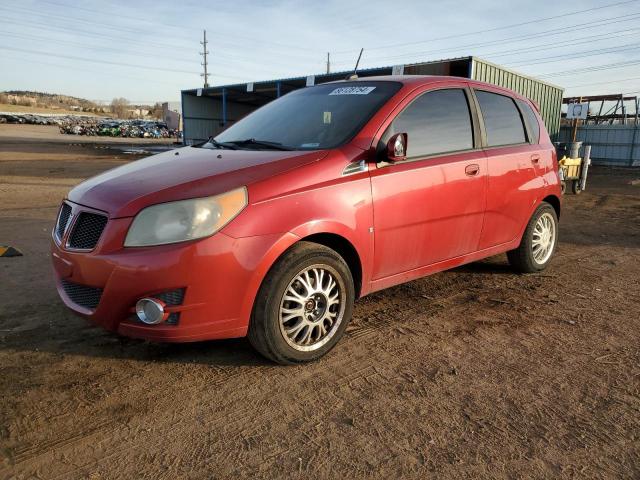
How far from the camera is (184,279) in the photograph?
2557 millimetres

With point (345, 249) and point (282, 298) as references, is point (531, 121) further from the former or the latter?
point (282, 298)

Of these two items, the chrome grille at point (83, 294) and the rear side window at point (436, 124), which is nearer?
the chrome grille at point (83, 294)

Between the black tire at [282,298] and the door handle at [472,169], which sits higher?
the door handle at [472,169]

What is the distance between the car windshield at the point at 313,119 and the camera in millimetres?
3391

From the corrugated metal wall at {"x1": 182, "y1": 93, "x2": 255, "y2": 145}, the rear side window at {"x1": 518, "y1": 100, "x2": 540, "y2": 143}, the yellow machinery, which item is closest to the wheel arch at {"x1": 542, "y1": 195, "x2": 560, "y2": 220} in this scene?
the rear side window at {"x1": 518, "y1": 100, "x2": 540, "y2": 143}

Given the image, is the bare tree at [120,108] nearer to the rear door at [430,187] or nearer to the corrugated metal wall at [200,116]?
the corrugated metal wall at [200,116]

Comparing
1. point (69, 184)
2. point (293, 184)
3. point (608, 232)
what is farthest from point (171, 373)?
point (69, 184)

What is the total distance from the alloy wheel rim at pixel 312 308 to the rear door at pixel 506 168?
5.56 ft

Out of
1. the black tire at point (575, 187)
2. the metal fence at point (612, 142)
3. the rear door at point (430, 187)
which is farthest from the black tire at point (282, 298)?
the metal fence at point (612, 142)

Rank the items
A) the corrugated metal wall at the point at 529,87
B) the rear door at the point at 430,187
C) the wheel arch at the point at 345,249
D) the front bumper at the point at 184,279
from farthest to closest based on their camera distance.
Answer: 1. the corrugated metal wall at the point at 529,87
2. the rear door at the point at 430,187
3. the wheel arch at the point at 345,249
4. the front bumper at the point at 184,279

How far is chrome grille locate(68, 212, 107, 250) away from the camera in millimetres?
2760

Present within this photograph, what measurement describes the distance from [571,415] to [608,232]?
237 inches

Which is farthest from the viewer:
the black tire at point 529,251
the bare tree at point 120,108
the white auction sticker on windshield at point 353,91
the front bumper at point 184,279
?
the bare tree at point 120,108

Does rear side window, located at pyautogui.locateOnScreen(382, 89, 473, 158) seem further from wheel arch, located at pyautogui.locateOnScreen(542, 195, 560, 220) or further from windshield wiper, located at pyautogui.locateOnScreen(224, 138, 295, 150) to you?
wheel arch, located at pyautogui.locateOnScreen(542, 195, 560, 220)
